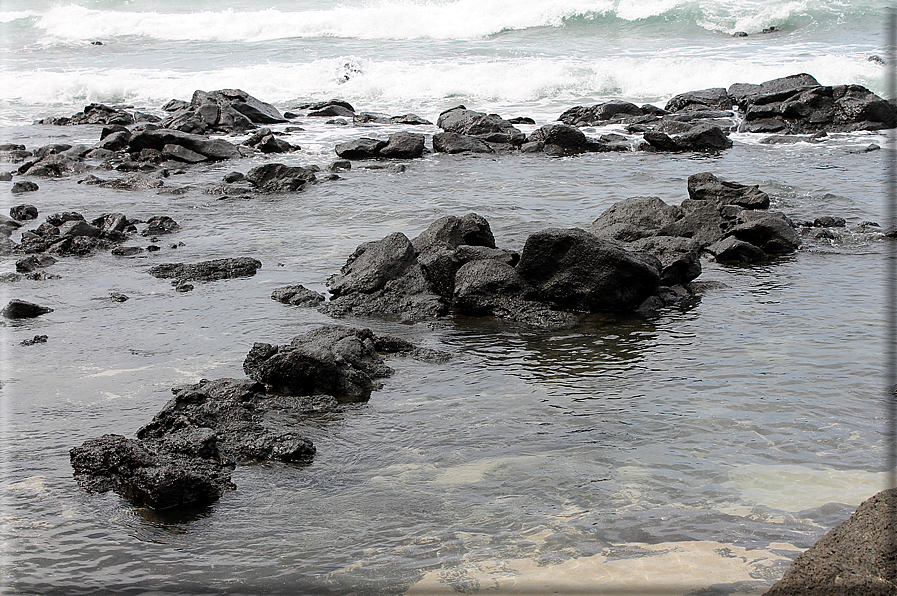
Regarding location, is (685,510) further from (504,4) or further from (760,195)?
(504,4)

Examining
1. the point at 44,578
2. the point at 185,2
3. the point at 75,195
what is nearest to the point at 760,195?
the point at 44,578

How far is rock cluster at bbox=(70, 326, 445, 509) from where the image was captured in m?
4.42

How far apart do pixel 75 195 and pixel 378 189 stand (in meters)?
5.12

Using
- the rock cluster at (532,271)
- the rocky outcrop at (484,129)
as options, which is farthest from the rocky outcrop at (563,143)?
the rock cluster at (532,271)

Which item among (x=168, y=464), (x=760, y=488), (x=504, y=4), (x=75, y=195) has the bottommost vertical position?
(x=760, y=488)

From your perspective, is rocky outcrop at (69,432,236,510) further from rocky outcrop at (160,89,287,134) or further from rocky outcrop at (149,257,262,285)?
rocky outcrop at (160,89,287,134)

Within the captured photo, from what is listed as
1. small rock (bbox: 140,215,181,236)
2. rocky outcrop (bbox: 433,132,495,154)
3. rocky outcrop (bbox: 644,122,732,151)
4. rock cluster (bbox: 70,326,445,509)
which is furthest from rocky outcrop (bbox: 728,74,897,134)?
rock cluster (bbox: 70,326,445,509)

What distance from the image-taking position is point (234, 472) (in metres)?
4.79

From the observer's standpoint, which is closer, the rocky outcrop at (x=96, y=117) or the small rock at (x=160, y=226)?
the small rock at (x=160, y=226)

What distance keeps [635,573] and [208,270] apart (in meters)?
6.75

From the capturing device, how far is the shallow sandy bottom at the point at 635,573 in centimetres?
354

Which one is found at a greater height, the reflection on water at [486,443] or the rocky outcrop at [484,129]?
the rocky outcrop at [484,129]

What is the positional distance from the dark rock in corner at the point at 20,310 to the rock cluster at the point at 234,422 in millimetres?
2748

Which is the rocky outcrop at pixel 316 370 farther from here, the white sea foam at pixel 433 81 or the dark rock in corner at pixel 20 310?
the white sea foam at pixel 433 81
